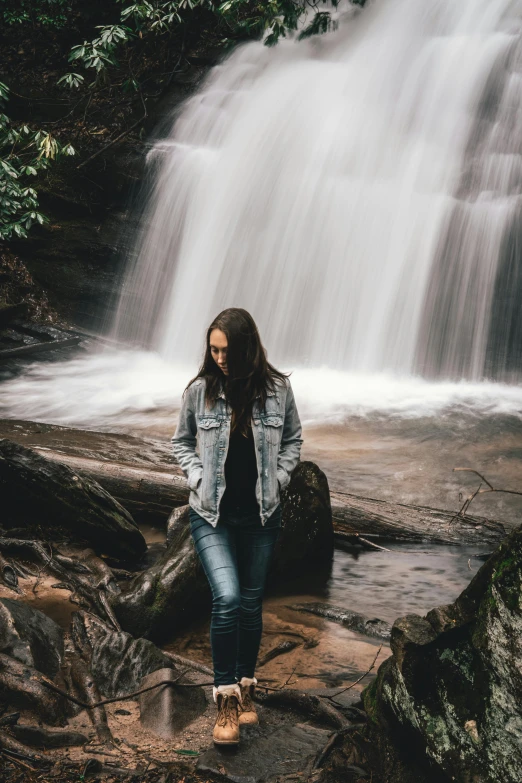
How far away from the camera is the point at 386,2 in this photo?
15078mm

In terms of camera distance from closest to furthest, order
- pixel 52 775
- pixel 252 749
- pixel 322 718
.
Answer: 1. pixel 52 775
2. pixel 252 749
3. pixel 322 718

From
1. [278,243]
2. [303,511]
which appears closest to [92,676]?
[303,511]

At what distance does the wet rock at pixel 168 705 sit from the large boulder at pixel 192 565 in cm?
76

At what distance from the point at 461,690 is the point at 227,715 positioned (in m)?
0.95

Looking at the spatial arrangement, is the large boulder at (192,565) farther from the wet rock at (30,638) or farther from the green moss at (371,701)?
the green moss at (371,701)

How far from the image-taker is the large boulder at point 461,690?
1990 millimetres

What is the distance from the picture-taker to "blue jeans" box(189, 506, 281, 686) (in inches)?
107

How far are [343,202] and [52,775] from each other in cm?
1035

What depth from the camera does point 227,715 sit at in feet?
8.71

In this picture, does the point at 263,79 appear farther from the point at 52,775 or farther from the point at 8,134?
the point at 52,775

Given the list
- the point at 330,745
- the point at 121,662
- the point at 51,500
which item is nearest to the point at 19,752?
the point at 121,662

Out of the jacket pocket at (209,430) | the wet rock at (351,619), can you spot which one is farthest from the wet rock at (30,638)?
the wet rock at (351,619)

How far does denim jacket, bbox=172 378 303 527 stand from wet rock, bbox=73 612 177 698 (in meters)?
Result: 0.90

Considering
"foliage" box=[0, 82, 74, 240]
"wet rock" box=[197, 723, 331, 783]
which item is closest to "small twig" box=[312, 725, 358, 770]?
"wet rock" box=[197, 723, 331, 783]
